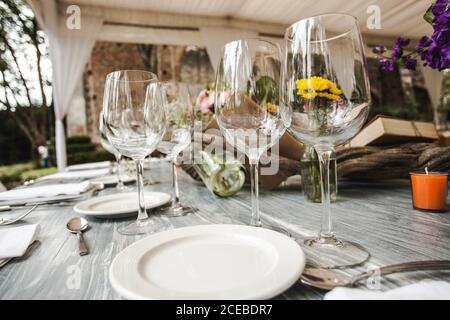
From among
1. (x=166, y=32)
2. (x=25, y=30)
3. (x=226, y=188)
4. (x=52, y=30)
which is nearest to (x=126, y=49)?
(x=25, y=30)

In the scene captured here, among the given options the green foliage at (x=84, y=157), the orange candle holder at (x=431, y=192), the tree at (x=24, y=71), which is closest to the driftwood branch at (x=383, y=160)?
the orange candle holder at (x=431, y=192)

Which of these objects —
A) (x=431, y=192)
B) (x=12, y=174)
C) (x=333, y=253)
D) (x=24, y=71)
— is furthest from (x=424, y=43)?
(x=24, y=71)

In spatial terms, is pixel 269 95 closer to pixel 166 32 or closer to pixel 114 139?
pixel 114 139

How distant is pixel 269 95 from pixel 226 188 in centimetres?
37

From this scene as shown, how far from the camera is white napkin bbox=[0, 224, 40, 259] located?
409mm

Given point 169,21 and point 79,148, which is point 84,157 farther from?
point 169,21

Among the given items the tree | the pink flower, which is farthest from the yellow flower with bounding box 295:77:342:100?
the tree

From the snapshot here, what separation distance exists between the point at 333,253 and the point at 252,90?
0.89 ft

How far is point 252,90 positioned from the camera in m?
0.47

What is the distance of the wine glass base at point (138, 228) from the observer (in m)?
0.51

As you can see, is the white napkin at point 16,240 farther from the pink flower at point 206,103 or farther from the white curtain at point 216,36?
the white curtain at point 216,36

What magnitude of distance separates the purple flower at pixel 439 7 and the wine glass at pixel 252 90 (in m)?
0.25

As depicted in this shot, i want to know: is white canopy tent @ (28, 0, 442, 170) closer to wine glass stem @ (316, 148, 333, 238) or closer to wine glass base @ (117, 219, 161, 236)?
wine glass base @ (117, 219, 161, 236)

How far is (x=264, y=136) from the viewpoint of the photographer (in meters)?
0.47
